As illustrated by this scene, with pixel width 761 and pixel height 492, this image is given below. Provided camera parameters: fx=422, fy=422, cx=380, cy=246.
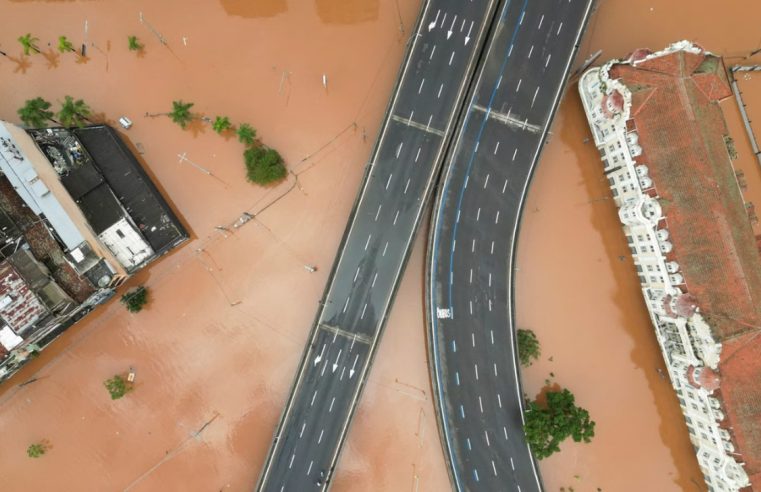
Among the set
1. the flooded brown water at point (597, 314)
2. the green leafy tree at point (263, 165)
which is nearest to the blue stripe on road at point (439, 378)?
the flooded brown water at point (597, 314)

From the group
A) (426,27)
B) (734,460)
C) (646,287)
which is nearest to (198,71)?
(426,27)

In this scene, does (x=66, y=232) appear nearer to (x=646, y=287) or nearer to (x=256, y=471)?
(x=256, y=471)

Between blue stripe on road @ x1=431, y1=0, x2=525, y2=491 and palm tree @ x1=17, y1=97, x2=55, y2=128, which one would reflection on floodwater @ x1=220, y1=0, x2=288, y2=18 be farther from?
blue stripe on road @ x1=431, y1=0, x2=525, y2=491

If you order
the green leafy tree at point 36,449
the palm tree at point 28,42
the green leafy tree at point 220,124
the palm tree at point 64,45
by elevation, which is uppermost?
the palm tree at point 28,42

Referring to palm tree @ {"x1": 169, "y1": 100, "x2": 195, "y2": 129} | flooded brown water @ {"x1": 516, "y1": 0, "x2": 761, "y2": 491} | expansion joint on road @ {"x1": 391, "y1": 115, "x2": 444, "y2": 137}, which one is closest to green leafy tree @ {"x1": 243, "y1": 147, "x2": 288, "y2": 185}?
palm tree @ {"x1": 169, "y1": 100, "x2": 195, "y2": 129}

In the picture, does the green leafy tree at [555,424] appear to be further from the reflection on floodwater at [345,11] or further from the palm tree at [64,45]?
the palm tree at [64,45]

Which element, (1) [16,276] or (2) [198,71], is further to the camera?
(2) [198,71]

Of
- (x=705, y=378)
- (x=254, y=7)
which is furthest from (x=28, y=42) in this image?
(x=705, y=378)
